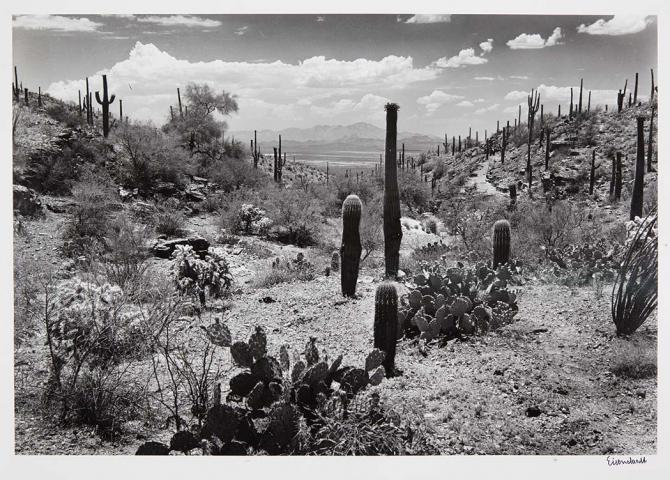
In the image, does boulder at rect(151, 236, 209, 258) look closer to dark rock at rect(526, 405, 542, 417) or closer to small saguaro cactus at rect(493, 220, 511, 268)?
small saguaro cactus at rect(493, 220, 511, 268)

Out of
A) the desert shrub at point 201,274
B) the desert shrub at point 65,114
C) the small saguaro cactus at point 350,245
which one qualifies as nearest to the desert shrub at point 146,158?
the desert shrub at point 65,114

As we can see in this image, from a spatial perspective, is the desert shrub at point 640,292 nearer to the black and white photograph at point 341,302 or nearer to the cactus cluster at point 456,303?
the black and white photograph at point 341,302

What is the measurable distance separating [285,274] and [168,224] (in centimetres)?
513

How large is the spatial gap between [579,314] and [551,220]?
20.4 ft

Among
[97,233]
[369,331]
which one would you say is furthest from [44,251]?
[369,331]

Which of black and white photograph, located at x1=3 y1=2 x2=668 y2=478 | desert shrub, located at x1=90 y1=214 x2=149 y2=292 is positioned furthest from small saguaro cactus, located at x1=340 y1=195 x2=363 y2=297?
desert shrub, located at x1=90 y1=214 x2=149 y2=292

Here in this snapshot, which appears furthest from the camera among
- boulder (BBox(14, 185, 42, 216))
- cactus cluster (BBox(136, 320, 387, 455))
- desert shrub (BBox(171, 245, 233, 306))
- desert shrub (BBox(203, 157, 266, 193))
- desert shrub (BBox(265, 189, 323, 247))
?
desert shrub (BBox(203, 157, 266, 193))

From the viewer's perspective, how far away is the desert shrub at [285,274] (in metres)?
10.6

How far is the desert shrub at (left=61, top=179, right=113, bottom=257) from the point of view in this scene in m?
10.6

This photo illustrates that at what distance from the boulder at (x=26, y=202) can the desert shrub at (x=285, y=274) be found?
4.30 meters

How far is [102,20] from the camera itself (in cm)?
663

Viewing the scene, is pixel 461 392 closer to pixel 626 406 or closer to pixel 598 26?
pixel 626 406
